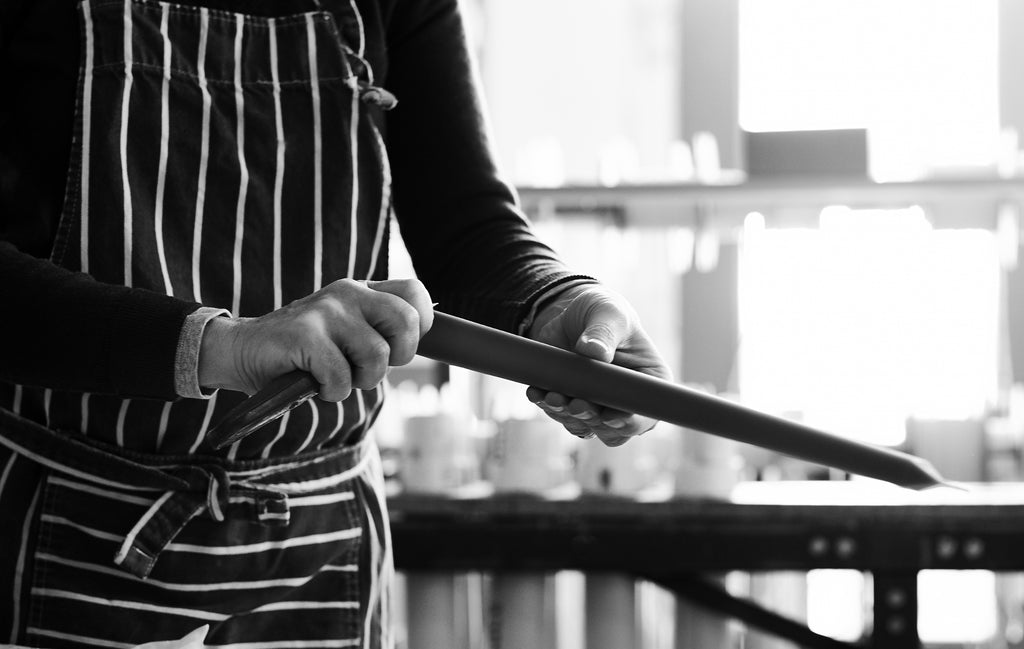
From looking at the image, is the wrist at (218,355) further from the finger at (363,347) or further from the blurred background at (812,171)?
the blurred background at (812,171)

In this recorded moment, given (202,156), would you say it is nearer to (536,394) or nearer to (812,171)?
(536,394)

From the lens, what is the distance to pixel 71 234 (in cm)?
76

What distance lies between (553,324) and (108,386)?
29 cm

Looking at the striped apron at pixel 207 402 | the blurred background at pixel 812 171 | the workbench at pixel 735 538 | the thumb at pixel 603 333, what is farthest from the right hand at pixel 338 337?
the blurred background at pixel 812 171

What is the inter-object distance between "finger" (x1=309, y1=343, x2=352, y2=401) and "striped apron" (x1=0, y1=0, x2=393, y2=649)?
0.24 m

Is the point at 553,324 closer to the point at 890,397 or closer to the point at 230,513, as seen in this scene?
the point at 230,513

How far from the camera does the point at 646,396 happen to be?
0.61 meters

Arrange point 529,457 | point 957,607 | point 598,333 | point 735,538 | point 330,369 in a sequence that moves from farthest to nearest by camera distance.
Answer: point 957,607 → point 529,457 → point 735,538 → point 598,333 → point 330,369

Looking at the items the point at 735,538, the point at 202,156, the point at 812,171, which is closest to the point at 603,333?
the point at 202,156

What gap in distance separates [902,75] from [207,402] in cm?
261

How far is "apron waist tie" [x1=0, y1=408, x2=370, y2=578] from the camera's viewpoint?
0.73 metres

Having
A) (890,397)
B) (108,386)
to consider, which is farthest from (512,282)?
(890,397)

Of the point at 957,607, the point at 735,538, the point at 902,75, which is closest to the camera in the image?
the point at 735,538

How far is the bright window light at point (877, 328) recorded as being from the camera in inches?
109
